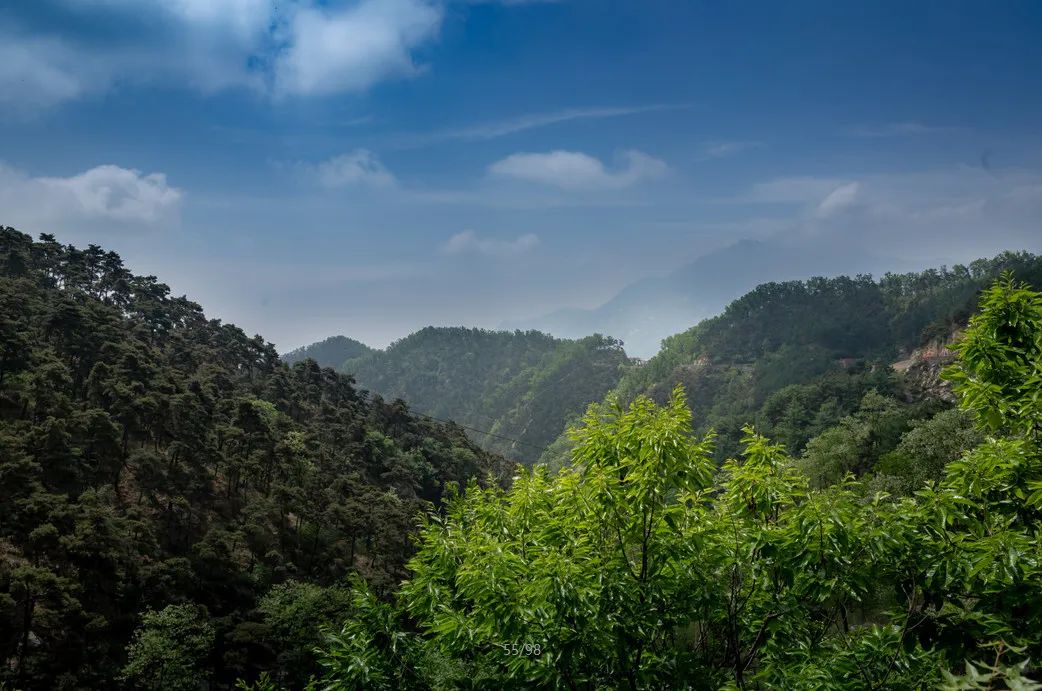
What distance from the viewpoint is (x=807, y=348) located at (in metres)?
165

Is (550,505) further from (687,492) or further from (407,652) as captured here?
(407,652)

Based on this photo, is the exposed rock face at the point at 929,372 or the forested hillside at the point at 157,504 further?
the exposed rock face at the point at 929,372

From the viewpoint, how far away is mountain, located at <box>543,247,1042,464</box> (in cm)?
10212

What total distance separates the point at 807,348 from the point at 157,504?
159 metres

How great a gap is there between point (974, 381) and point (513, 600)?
468 centimetres

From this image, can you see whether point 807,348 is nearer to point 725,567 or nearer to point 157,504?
point 157,504

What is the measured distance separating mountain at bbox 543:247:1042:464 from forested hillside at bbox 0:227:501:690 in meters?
71.0

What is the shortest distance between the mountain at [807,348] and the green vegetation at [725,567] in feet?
315

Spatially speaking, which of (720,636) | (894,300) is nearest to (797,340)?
(894,300)

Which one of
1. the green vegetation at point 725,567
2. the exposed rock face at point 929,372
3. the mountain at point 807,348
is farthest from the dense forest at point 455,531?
the mountain at point 807,348

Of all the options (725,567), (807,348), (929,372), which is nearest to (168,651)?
(725,567)

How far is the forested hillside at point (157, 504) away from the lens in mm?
25516

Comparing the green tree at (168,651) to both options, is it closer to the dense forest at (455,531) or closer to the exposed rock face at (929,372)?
the dense forest at (455,531)

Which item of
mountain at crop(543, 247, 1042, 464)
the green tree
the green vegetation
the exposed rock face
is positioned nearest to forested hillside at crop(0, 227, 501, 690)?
the green tree
